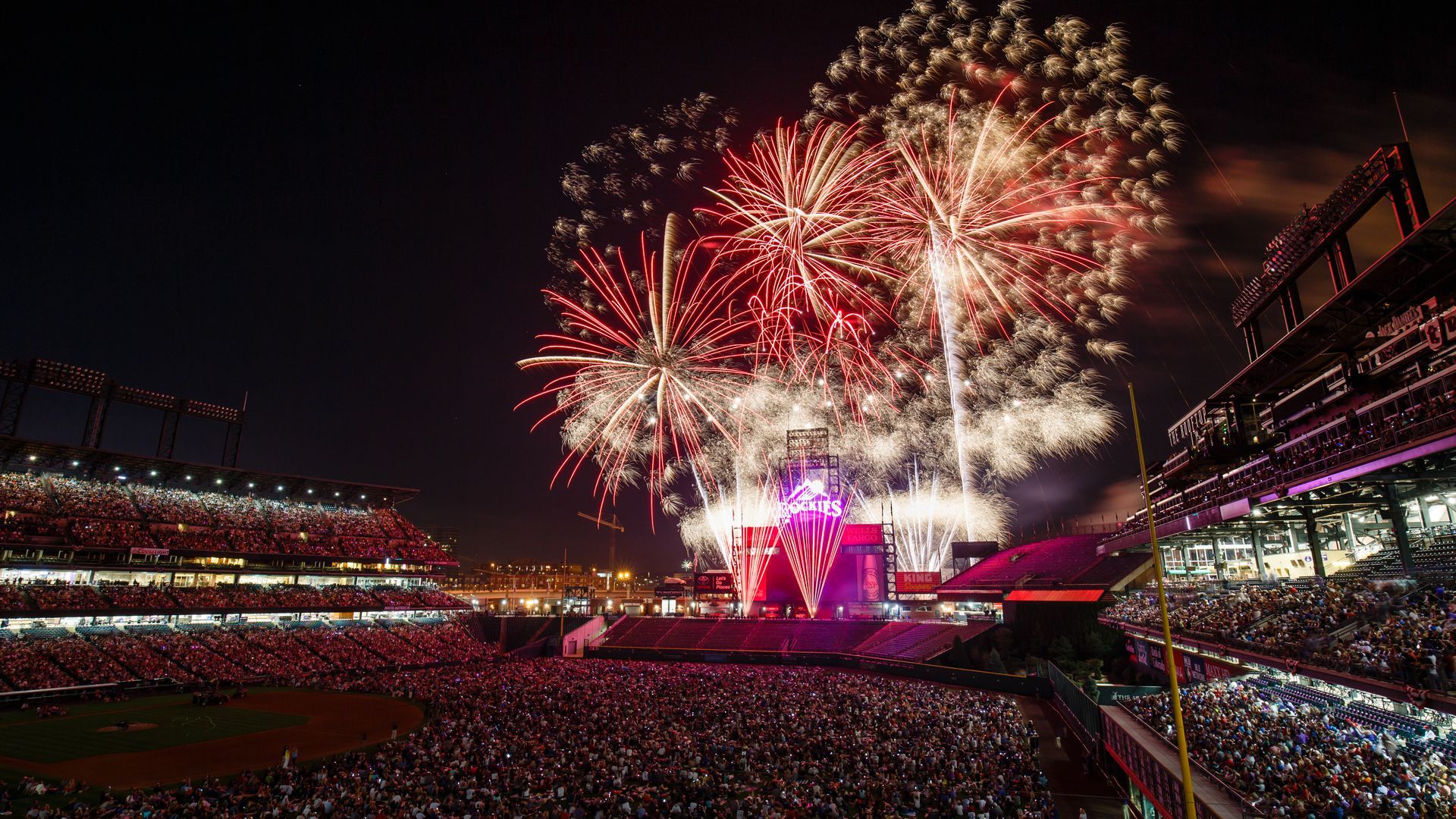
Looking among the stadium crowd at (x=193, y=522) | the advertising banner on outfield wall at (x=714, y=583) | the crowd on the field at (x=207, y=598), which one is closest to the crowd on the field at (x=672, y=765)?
the crowd on the field at (x=207, y=598)

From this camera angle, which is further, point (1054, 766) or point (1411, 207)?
point (1054, 766)

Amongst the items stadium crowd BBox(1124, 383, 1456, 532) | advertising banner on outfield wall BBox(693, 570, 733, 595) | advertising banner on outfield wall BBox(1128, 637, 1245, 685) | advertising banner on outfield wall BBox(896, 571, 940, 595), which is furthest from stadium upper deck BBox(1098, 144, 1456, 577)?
advertising banner on outfield wall BBox(693, 570, 733, 595)

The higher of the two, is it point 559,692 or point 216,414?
point 216,414

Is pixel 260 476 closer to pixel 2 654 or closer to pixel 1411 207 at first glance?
pixel 2 654

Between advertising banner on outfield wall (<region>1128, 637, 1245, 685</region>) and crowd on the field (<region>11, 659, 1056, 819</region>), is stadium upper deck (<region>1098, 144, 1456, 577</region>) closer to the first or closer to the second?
advertising banner on outfield wall (<region>1128, 637, 1245, 685</region>)

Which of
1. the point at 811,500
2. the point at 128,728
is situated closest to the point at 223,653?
the point at 128,728

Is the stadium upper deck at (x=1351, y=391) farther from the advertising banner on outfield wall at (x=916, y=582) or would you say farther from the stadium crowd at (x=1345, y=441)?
the advertising banner on outfield wall at (x=916, y=582)

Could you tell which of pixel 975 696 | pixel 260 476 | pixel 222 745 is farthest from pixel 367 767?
pixel 260 476

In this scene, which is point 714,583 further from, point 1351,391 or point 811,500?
point 1351,391
